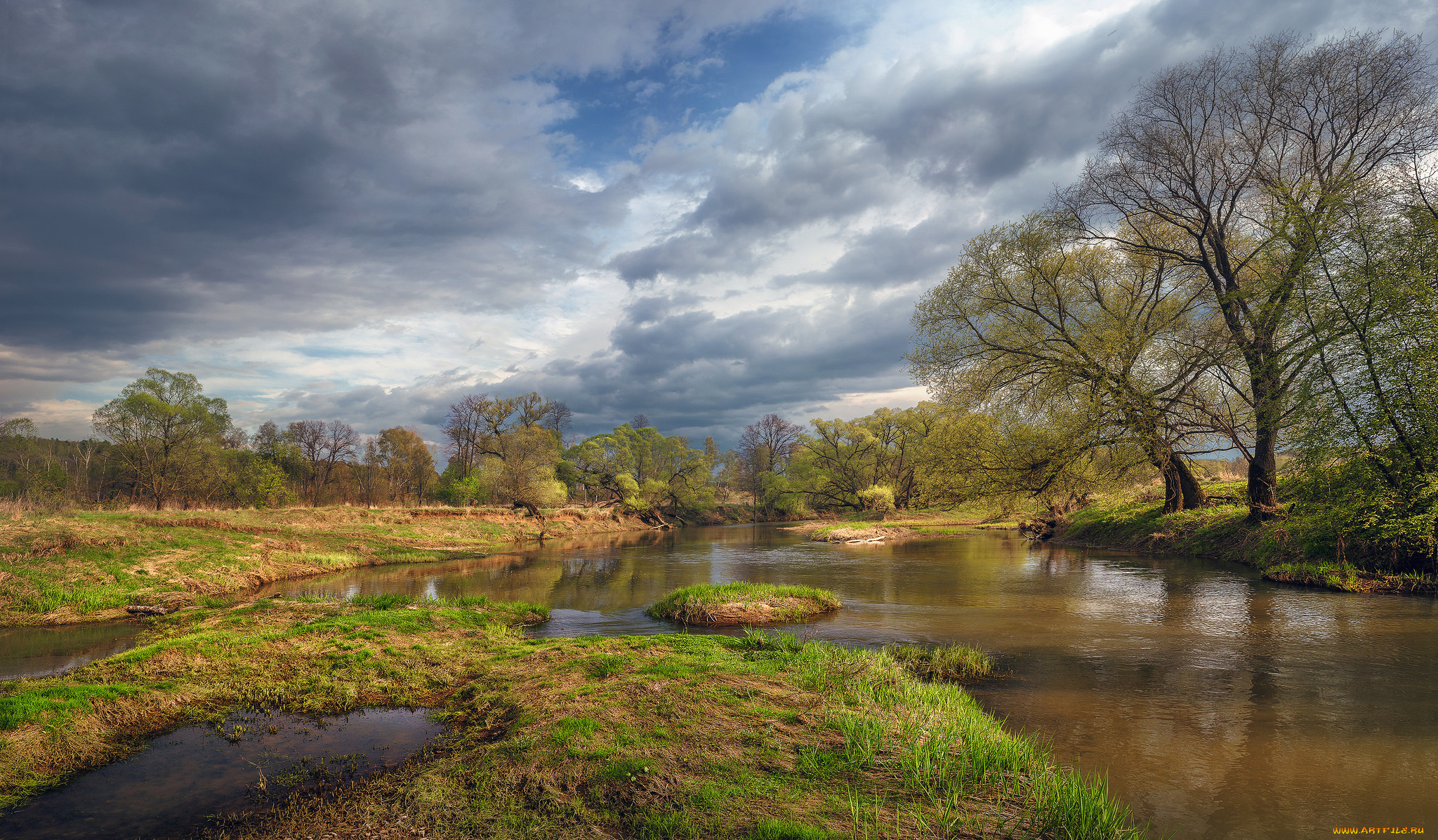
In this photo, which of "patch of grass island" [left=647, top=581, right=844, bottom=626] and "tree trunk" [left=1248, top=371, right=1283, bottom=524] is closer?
"patch of grass island" [left=647, top=581, right=844, bottom=626]

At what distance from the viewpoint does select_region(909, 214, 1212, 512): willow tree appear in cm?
2284

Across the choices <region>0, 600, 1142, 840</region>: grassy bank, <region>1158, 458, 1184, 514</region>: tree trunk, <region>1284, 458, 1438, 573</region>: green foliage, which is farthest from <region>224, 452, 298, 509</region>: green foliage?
<region>1284, 458, 1438, 573</region>: green foliage

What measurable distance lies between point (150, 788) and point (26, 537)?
19686 millimetres

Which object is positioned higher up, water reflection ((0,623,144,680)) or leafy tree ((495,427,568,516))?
leafy tree ((495,427,568,516))

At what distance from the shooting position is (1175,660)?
10391 mm

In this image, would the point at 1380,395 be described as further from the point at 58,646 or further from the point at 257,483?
the point at 257,483

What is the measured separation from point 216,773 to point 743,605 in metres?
10.8

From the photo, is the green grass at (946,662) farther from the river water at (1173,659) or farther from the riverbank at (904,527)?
the riverbank at (904,527)

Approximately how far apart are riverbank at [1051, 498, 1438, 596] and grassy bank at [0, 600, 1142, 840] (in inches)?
645

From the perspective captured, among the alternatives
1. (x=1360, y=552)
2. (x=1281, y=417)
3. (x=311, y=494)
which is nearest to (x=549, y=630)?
(x=1281, y=417)

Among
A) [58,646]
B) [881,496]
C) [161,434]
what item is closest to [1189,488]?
[881,496]

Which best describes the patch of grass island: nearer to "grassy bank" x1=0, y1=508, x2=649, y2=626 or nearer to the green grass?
the green grass

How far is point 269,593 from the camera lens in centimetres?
1969

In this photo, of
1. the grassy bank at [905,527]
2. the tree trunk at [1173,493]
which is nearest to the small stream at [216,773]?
the tree trunk at [1173,493]
